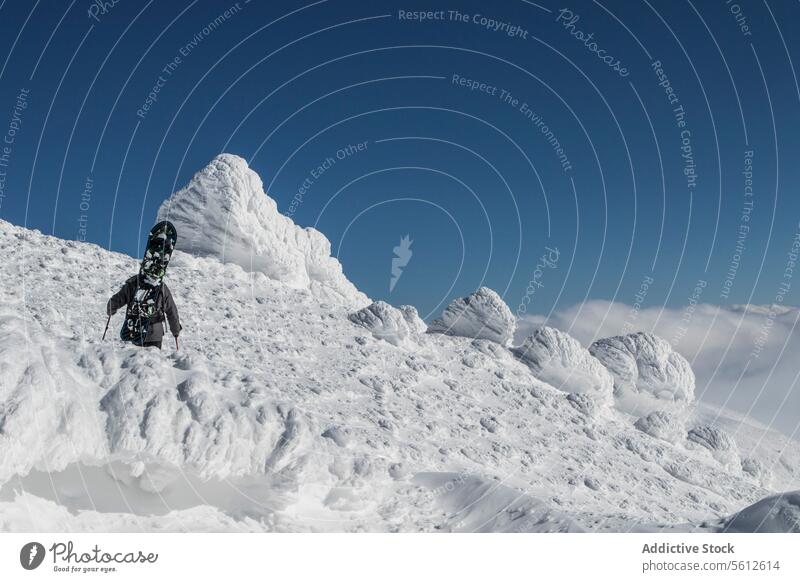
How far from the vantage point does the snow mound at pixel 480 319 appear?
27359 millimetres

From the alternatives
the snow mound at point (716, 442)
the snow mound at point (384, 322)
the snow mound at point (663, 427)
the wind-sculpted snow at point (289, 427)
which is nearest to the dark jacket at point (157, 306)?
the wind-sculpted snow at point (289, 427)

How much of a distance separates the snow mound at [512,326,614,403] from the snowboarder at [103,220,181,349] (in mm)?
20816

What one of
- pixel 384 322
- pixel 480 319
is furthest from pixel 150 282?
pixel 480 319

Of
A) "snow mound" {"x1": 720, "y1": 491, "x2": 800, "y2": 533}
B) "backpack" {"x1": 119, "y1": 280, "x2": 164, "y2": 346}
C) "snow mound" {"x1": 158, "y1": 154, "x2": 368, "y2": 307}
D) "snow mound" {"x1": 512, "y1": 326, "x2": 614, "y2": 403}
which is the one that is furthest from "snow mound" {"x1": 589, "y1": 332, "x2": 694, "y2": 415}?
"backpack" {"x1": 119, "y1": 280, "x2": 164, "y2": 346}

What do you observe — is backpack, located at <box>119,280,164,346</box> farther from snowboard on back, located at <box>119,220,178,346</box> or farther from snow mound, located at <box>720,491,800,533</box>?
snow mound, located at <box>720,491,800,533</box>

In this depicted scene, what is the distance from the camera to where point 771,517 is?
742cm

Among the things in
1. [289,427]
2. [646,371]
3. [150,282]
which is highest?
[646,371]

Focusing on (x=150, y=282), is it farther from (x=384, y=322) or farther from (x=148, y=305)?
(x=384, y=322)

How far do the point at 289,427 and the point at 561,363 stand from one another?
21.5m

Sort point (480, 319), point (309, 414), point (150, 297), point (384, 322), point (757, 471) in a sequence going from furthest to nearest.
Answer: point (480, 319)
point (757, 471)
point (384, 322)
point (309, 414)
point (150, 297)

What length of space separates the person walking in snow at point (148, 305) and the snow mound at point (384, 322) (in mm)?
13558

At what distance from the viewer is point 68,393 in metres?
7.02

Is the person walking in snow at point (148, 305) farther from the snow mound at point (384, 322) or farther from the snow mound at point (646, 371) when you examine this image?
the snow mound at point (646, 371)
